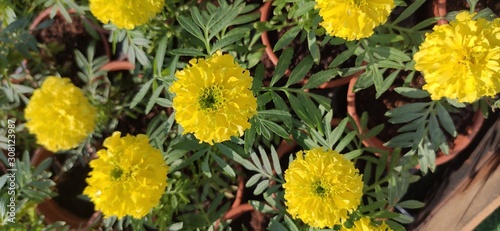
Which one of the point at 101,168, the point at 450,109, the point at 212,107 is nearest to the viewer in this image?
the point at 212,107

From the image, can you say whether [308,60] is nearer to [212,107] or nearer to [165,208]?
[212,107]

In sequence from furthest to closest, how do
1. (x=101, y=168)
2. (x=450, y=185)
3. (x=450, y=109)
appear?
(x=450, y=185)
(x=450, y=109)
(x=101, y=168)

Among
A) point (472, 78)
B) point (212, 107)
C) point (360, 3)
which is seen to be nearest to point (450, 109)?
point (472, 78)

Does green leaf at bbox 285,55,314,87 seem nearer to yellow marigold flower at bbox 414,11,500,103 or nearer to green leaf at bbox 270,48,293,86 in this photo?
green leaf at bbox 270,48,293,86

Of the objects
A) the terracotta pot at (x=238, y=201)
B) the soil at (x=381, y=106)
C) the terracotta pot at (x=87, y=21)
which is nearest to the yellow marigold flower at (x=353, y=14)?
the soil at (x=381, y=106)

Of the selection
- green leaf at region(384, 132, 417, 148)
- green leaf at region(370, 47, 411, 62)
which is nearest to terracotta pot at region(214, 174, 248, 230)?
green leaf at region(384, 132, 417, 148)
